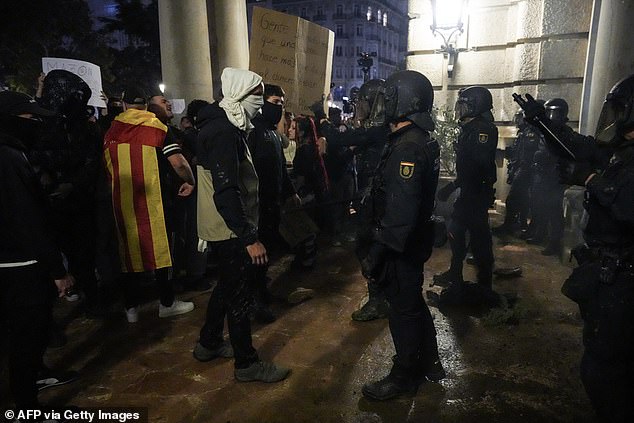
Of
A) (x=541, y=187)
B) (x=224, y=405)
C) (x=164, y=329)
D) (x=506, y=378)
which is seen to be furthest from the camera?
(x=541, y=187)

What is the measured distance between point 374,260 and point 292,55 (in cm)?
275

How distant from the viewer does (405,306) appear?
2.81 metres

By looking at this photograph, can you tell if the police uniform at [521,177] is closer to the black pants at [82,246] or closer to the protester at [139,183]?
the protester at [139,183]

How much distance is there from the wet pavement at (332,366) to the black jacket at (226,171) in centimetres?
118

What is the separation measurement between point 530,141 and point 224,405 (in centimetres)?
597

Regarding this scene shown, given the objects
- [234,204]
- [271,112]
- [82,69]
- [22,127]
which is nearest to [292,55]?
[271,112]

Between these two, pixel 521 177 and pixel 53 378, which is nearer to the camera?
pixel 53 378

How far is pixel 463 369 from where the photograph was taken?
10.8ft

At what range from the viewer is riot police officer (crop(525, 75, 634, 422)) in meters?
2.18

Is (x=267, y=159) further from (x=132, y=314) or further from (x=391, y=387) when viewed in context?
(x=391, y=387)

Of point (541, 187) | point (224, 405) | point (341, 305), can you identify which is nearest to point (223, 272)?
point (224, 405)

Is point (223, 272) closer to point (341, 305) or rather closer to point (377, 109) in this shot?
point (377, 109)

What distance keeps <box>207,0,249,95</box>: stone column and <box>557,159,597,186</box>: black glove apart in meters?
7.24

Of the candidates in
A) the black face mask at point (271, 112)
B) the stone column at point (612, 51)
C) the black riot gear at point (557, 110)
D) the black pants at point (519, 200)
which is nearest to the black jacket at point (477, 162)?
the black face mask at point (271, 112)
